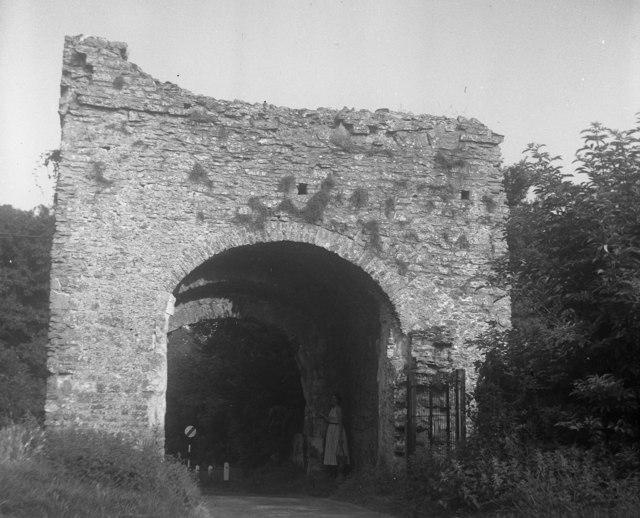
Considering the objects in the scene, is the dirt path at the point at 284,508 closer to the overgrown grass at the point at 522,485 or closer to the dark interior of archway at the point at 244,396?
the overgrown grass at the point at 522,485

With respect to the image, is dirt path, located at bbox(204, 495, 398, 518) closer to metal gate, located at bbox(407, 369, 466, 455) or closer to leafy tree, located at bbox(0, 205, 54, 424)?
metal gate, located at bbox(407, 369, 466, 455)

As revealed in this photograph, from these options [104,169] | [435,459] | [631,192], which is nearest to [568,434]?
[435,459]

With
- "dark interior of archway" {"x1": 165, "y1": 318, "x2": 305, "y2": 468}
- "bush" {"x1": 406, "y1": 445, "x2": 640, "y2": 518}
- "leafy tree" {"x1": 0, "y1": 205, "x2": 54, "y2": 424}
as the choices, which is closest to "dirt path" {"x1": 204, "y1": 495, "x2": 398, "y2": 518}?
"bush" {"x1": 406, "y1": 445, "x2": 640, "y2": 518}

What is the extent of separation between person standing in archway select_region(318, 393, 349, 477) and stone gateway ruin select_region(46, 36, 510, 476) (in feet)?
4.42

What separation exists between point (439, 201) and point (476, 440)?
4.36 meters

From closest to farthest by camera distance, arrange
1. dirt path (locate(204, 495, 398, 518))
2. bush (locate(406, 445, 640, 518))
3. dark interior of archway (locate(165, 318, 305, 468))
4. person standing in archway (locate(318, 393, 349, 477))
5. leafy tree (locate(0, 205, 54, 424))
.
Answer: bush (locate(406, 445, 640, 518)), dirt path (locate(204, 495, 398, 518)), person standing in archway (locate(318, 393, 349, 477)), dark interior of archway (locate(165, 318, 305, 468)), leafy tree (locate(0, 205, 54, 424))

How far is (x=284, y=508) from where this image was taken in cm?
1166

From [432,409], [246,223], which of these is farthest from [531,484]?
[246,223]

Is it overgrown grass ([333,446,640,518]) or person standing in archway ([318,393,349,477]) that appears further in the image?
person standing in archway ([318,393,349,477])

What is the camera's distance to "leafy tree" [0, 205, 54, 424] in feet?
96.2

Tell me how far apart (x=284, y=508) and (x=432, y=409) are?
2353 mm

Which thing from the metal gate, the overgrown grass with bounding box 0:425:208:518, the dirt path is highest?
the metal gate

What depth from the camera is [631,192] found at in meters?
8.74

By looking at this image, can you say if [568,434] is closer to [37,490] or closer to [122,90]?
[37,490]
